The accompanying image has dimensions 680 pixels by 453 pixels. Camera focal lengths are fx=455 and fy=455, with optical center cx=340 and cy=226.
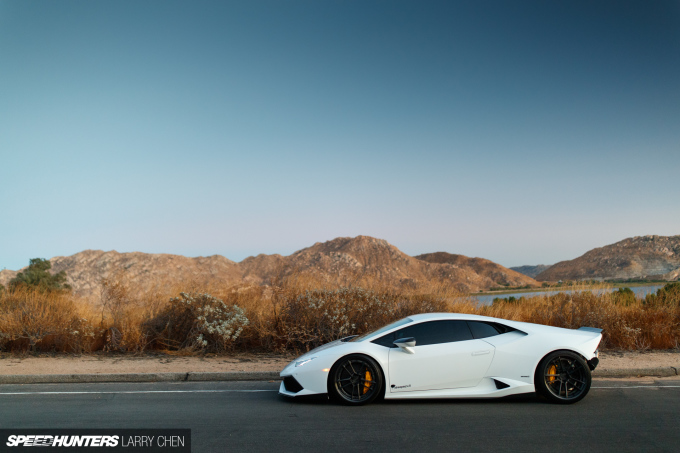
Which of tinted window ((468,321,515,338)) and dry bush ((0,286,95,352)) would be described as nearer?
tinted window ((468,321,515,338))

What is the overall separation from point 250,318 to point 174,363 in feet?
7.66

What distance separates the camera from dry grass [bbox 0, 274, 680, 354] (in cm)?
1167

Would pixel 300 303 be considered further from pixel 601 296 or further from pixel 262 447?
pixel 601 296

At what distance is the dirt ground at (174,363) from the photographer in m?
9.65

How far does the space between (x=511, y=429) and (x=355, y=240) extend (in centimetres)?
4989

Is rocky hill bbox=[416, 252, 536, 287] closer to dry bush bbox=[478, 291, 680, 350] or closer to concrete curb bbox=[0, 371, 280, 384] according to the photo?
dry bush bbox=[478, 291, 680, 350]

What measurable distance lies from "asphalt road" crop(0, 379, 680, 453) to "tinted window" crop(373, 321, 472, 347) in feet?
3.06

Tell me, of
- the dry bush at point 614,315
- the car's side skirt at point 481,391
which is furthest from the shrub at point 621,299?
the car's side skirt at point 481,391

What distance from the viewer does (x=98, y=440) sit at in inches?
210

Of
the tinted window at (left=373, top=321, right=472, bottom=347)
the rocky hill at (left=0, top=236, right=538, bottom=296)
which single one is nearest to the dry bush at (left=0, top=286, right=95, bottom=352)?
the tinted window at (left=373, top=321, right=472, bottom=347)

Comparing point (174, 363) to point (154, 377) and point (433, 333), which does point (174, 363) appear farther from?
point (433, 333)

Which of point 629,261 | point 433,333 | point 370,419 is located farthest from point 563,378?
point 629,261

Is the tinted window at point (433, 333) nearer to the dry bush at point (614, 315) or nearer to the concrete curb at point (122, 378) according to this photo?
the concrete curb at point (122, 378)

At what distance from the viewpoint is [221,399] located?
7.47 m
